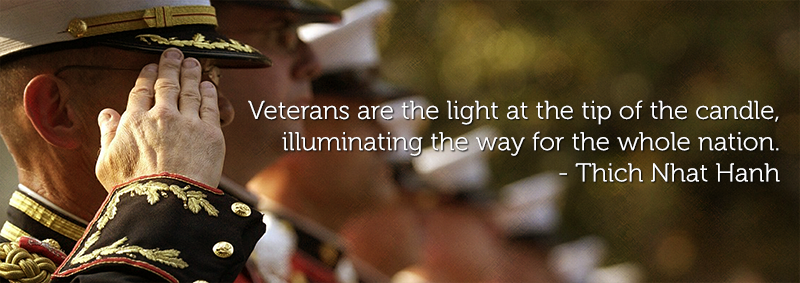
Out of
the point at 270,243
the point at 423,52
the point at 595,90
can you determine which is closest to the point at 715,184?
the point at 595,90

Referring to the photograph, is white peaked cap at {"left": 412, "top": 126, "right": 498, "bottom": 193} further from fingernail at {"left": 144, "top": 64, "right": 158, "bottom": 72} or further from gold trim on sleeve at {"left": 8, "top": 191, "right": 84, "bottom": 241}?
fingernail at {"left": 144, "top": 64, "right": 158, "bottom": 72}

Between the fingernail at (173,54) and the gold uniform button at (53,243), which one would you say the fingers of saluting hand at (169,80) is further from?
the gold uniform button at (53,243)

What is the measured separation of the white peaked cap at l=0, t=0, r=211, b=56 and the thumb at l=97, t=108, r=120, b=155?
0.55ft

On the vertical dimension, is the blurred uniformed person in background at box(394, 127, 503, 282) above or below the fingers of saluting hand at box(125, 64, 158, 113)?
above

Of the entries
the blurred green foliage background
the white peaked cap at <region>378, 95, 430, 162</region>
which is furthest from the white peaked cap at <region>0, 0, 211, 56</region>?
the blurred green foliage background

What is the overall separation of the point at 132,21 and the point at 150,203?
0.44 m

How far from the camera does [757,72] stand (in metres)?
12.0

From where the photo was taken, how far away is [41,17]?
2191 millimetres

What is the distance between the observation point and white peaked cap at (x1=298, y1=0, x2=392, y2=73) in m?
4.29

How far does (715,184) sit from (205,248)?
10.9 metres

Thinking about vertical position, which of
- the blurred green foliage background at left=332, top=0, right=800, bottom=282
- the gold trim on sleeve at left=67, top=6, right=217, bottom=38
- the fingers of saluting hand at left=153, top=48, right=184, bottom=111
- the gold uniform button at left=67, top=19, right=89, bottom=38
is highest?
the blurred green foliage background at left=332, top=0, right=800, bottom=282

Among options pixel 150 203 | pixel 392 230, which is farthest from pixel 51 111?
pixel 392 230

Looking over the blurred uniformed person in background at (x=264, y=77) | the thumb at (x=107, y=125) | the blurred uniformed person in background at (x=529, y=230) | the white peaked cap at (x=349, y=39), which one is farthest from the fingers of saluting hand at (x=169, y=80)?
the blurred uniformed person in background at (x=529, y=230)

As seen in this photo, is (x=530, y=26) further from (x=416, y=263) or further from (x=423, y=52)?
(x=416, y=263)
